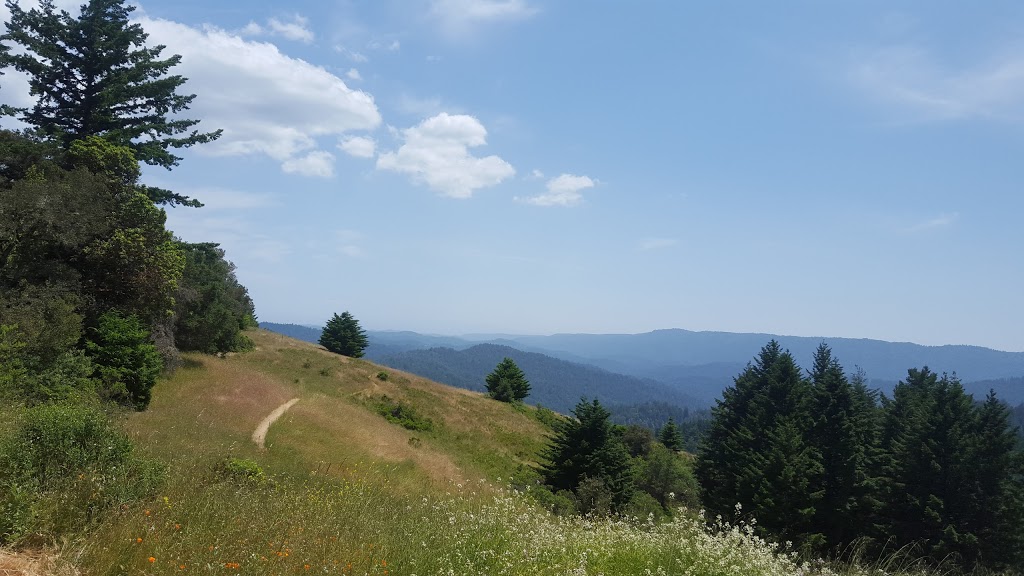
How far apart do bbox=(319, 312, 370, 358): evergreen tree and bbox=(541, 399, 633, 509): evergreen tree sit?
136 ft

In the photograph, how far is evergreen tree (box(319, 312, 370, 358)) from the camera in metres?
65.2

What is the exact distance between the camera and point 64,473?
5.34 m

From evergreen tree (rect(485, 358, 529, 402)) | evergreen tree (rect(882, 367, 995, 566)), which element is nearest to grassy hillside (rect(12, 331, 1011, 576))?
evergreen tree (rect(882, 367, 995, 566))

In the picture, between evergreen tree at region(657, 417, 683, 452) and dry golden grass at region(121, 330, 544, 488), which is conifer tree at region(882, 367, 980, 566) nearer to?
dry golden grass at region(121, 330, 544, 488)

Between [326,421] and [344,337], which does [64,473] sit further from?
[344,337]

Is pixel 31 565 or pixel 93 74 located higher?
pixel 93 74

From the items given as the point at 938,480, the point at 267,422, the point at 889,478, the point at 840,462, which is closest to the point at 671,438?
the point at 840,462

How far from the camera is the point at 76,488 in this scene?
16.1ft

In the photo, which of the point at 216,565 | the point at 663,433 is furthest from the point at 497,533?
the point at 663,433

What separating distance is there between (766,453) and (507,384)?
3195 cm

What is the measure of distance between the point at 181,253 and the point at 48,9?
468 inches

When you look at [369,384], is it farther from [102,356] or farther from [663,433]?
[663,433]

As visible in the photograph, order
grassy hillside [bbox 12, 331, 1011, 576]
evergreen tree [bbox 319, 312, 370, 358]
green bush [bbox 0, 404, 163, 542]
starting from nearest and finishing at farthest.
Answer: grassy hillside [bbox 12, 331, 1011, 576] → green bush [bbox 0, 404, 163, 542] → evergreen tree [bbox 319, 312, 370, 358]

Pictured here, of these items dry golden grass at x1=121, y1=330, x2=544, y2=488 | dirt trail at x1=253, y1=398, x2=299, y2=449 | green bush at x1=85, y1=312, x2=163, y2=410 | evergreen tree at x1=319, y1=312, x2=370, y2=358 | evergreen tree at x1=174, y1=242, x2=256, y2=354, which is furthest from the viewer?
evergreen tree at x1=319, y1=312, x2=370, y2=358
